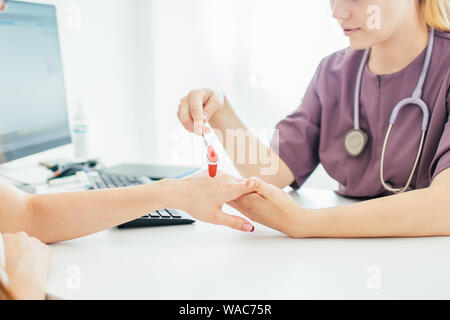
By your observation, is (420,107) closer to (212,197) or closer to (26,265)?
(212,197)

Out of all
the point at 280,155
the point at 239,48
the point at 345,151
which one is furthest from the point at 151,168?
the point at 239,48

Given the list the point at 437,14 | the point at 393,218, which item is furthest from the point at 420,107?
the point at 393,218

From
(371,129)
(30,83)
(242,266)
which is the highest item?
(30,83)

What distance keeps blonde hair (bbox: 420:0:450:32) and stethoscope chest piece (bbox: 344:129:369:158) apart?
285 millimetres

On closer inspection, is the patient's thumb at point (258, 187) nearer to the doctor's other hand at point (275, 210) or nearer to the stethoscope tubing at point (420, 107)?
the doctor's other hand at point (275, 210)

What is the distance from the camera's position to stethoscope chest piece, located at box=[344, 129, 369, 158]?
3.46ft

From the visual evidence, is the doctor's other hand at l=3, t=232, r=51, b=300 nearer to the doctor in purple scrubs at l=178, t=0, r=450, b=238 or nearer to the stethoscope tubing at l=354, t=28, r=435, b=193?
the doctor in purple scrubs at l=178, t=0, r=450, b=238

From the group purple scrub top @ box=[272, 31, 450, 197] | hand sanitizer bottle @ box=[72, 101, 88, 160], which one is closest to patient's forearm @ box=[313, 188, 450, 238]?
purple scrub top @ box=[272, 31, 450, 197]

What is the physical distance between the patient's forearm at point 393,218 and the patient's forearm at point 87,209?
0.28 m

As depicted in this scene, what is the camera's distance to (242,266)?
0.66 metres

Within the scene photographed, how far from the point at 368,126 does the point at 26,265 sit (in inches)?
31.4

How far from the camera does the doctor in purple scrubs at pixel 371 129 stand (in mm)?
770

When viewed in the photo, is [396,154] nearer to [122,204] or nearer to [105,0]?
[122,204]

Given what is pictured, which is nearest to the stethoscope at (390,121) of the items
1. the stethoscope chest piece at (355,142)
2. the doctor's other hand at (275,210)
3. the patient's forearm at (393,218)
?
the stethoscope chest piece at (355,142)
